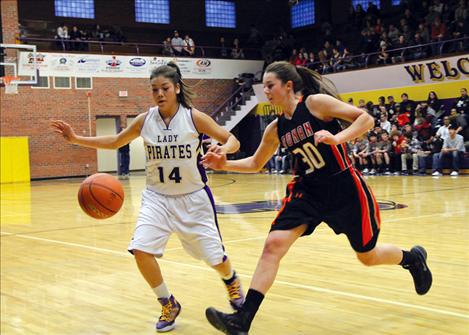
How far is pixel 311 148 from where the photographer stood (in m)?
4.02

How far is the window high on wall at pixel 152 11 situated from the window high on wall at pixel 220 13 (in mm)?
2077

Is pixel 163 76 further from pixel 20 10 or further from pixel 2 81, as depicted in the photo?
pixel 20 10

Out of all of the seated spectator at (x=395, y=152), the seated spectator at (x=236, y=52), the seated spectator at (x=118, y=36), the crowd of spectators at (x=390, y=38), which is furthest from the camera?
the seated spectator at (x=236, y=52)

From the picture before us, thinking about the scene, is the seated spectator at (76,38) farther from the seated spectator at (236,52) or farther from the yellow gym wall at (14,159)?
the seated spectator at (236,52)

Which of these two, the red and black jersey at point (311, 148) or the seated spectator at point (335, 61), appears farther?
the seated spectator at point (335, 61)

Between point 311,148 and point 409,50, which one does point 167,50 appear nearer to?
point 409,50

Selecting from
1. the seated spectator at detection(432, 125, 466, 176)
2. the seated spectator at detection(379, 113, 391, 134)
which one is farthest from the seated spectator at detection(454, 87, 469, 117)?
the seated spectator at detection(379, 113, 391, 134)

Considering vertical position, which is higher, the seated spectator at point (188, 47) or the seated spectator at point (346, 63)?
the seated spectator at point (188, 47)

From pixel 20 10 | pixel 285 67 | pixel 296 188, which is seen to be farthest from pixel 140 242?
pixel 20 10

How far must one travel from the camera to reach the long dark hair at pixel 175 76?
437 centimetres

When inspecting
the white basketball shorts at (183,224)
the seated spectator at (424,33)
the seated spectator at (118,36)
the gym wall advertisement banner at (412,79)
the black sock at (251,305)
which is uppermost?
the seated spectator at (118,36)

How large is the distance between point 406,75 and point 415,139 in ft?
11.8

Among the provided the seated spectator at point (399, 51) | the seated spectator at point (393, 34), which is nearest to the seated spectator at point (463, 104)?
the seated spectator at point (399, 51)

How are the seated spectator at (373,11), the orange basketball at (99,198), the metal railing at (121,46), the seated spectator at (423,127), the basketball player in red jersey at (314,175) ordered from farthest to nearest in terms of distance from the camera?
the seated spectator at (373,11) → the metal railing at (121,46) → the seated spectator at (423,127) → the orange basketball at (99,198) → the basketball player in red jersey at (314,175)
